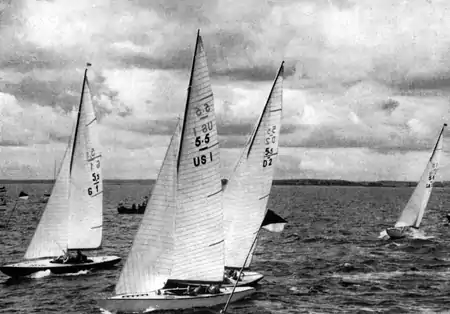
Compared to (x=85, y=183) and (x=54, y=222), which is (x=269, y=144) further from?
(x=54, y=222)

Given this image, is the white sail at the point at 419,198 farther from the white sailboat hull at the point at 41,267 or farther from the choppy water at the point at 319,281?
the white sailboat hull at the point at 41,267

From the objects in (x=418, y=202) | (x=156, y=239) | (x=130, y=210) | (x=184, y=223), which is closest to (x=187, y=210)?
(x=184, y=223)

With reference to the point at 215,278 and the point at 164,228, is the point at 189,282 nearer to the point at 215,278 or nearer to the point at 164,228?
the point at 215,278

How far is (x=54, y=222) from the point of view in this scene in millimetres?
42125

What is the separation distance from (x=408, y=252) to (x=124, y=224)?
2009 inches

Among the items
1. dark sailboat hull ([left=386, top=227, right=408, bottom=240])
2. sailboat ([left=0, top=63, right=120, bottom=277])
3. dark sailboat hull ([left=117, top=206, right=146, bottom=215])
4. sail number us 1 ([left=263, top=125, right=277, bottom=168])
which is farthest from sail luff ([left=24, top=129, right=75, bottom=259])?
dark sailboat hull ([left=117, top=206, right=146, bottom=215])

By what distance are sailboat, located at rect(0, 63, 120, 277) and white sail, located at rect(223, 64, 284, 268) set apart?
42.1 ft

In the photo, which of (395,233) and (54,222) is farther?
(395,233)

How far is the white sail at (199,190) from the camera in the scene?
26469mm

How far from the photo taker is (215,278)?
2942cm

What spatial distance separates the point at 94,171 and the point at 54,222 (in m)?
4.50

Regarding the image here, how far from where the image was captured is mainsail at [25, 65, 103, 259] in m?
41.7

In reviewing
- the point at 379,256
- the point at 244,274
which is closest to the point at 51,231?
the point at 244,274

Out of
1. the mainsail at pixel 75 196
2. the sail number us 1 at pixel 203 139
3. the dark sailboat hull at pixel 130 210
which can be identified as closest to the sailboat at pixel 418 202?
the mainsail at pixel 75 196
